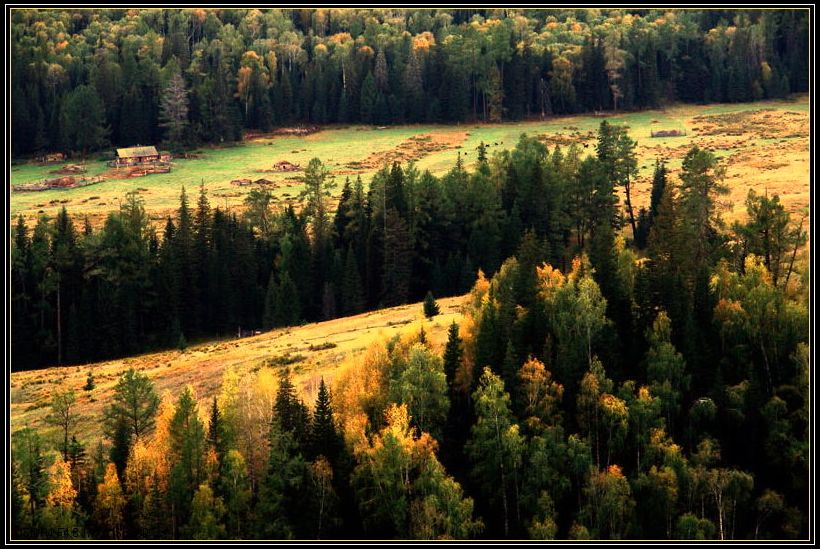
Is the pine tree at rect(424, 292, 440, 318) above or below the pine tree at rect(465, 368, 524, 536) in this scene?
above

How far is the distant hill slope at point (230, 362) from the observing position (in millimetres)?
91375

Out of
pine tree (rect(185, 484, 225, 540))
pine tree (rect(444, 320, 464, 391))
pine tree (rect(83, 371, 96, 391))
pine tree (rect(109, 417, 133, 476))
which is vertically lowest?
pine tree (rect(185, 484, 225, 540))

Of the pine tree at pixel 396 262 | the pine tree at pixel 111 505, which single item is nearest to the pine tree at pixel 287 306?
the pine tree at pixel 396 262

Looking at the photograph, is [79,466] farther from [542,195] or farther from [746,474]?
[542,195]

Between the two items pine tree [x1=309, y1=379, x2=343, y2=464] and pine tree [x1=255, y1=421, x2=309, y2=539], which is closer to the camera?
pine tree [x1=255, y1=421, x2=309, y2=539]

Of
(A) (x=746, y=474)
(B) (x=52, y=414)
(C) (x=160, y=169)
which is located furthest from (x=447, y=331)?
(C) (x=160, y=169)

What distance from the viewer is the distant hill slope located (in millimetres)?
91375

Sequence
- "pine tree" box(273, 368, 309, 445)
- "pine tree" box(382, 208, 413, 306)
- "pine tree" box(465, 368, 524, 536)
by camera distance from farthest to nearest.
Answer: "pine tree" box(382, 208, 413, 306), "pine tree" box(273, 368, 309, 445), "pine tree" box(465, 368, 524, 536)

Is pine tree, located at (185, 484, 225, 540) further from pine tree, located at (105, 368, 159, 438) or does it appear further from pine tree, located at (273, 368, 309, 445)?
pine tree, located at (105, 368, 159, 438)

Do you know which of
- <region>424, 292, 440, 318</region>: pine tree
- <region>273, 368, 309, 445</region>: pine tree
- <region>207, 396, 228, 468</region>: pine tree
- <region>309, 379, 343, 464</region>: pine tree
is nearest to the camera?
<region>207, 396, 228, 468</region>: pine tree

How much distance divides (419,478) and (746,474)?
76.2 feet

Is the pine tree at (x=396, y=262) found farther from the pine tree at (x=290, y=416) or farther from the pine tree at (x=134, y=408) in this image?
the pine tree at (x=290, y=416)

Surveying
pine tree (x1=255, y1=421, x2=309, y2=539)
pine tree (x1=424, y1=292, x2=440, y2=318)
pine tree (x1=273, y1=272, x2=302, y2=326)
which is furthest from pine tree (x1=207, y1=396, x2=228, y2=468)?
pine tree (x1=273, y1=272, x2=302, y2=326)

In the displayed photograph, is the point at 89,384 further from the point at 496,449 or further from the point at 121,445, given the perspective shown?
the point at 496,449
